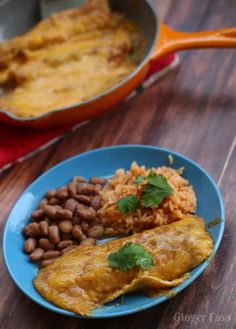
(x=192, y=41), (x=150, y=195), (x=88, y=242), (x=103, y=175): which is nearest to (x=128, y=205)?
(x=150, y=195)

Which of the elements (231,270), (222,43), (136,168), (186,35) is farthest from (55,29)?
(231,270)

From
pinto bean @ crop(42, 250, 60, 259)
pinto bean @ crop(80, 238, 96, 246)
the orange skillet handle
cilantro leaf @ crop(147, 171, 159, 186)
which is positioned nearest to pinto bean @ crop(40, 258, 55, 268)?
pinto bean @ crop(42, 250, 60, 259)

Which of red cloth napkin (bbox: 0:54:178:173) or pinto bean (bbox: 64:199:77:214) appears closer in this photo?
pinto bean (bbox: 64:199:77:214)

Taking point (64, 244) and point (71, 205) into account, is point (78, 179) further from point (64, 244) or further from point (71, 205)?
point (64, 244)

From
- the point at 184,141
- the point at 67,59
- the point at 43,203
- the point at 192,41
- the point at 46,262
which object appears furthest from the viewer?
the point at 67,59

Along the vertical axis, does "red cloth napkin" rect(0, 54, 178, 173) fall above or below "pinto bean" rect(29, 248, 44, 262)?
above

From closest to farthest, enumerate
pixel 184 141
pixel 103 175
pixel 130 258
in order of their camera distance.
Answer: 1. pixel 130 258
2. pixel 103 175
3. pixel 184 141

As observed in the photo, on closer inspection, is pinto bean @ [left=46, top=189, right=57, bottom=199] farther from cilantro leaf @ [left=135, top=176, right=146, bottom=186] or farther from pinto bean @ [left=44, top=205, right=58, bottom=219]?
cilantro leaf @ [left=135, top=176, right=146, bottom=186]
